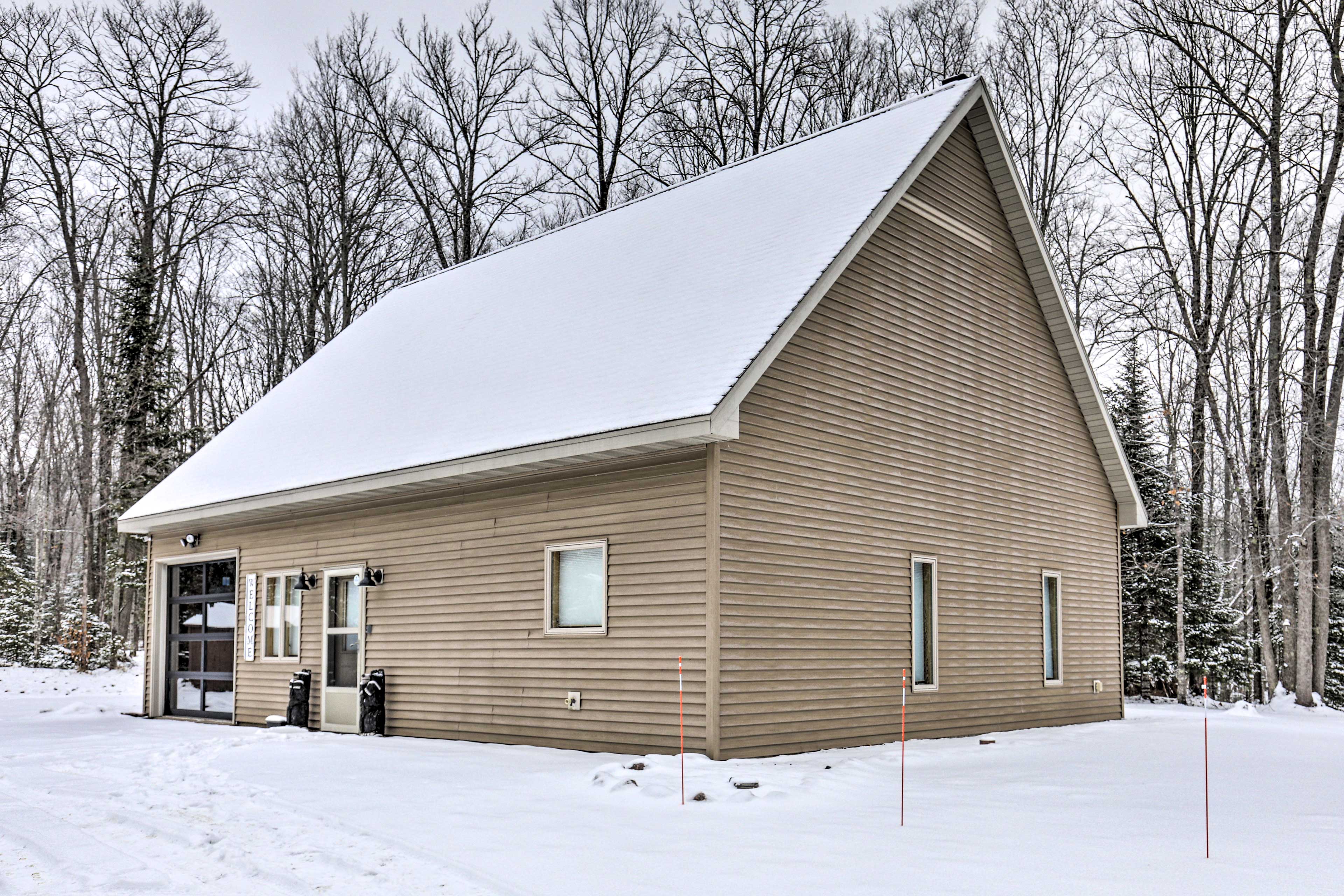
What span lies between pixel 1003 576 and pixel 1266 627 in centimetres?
1009

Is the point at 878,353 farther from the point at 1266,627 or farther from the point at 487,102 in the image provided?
the point at 487,102

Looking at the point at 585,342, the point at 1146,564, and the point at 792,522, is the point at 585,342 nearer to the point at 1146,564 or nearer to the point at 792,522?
the point at 792,522

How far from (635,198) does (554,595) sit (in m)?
16.6

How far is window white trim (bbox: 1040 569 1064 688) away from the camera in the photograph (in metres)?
14.6

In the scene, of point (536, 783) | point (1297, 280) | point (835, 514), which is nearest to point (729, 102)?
point (1297, 280)

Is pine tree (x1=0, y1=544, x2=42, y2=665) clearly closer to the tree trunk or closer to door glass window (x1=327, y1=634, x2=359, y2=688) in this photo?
door glass window (x1=327, y1=634, x2=359, y2=688)

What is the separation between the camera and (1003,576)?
549 inches

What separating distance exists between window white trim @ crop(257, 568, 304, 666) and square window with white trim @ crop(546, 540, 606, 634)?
4.75 meters

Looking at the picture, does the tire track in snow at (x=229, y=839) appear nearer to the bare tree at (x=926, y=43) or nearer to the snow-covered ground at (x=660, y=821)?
the snow-covered ground at (x=660, y=821)

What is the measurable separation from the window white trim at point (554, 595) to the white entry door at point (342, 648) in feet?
10.8

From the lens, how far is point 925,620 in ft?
41.4

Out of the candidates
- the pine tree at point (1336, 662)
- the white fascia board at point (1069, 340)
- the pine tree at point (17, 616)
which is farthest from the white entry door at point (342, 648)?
the pine tree at point (1336, 662)

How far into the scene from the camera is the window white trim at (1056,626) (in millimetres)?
14641

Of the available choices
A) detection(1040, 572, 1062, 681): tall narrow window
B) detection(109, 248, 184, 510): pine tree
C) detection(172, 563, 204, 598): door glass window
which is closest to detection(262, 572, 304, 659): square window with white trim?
detection(172, 563, 204, 598): door glass window
